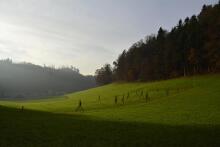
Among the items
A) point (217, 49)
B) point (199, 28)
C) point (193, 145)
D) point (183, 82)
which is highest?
point (199, 28)

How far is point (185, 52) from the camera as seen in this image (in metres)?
114

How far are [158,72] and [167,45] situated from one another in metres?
11.2

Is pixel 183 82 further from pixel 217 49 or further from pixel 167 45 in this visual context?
pixel 167 45

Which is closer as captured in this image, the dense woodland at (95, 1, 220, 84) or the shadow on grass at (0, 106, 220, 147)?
the shadow on grass at (0, 106, 220, 147)

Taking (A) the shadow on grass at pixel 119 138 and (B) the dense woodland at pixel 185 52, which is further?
(B) the dense woodland at pixel 185 52

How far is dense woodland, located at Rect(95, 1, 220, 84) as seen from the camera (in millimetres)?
106750

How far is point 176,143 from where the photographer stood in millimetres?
23578

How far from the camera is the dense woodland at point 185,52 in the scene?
107 meters

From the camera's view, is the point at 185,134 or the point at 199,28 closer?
the point at 185,134

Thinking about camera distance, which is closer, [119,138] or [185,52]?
[119,138]

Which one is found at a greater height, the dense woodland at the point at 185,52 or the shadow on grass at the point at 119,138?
the dense woodland at the point at 185,52

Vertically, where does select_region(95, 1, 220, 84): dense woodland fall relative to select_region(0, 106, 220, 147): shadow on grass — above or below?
above

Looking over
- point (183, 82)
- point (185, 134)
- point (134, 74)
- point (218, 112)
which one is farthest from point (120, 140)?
point (134, 74)

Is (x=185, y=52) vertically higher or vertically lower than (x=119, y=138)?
higher
